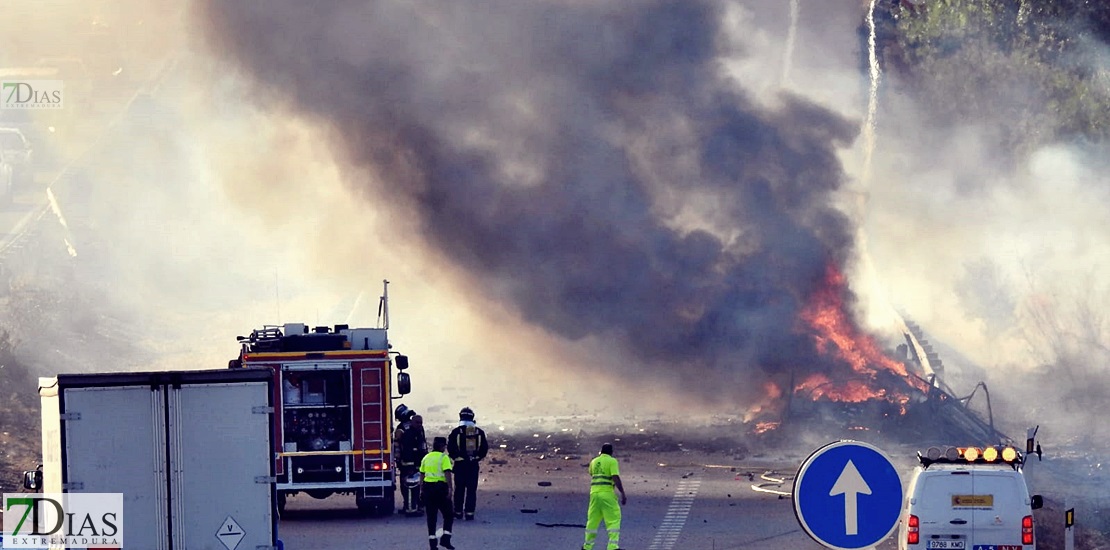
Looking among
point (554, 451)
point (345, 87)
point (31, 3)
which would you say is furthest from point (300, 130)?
point (31, 3)

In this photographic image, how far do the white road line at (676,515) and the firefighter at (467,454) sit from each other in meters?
2.55

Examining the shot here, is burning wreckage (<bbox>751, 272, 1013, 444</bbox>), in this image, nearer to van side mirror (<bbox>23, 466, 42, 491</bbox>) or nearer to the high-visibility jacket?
the high-visibility jacket

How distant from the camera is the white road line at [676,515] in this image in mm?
20206

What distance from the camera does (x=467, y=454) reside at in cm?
2241

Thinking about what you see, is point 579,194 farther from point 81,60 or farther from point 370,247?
point 81,60

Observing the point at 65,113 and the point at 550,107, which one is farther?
the point at 65,113

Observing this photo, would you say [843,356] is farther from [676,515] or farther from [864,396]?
[676,515]

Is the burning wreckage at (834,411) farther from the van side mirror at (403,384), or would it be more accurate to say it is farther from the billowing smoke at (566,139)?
the van side mirror at (403,384)

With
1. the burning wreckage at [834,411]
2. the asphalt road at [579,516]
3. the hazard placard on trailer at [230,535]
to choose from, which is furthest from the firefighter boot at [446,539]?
the burning wreckage at [834,411]

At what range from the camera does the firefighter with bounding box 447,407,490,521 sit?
22.3 meters

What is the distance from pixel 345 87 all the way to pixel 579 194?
620 centimetres

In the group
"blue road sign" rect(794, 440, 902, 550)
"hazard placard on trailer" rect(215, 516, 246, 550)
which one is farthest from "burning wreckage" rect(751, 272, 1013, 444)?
"blue road sign" rect(794, 440, 902, 550)

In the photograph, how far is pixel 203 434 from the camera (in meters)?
14.8

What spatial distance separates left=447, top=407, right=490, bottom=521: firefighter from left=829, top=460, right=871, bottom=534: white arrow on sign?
14176 millimetres
